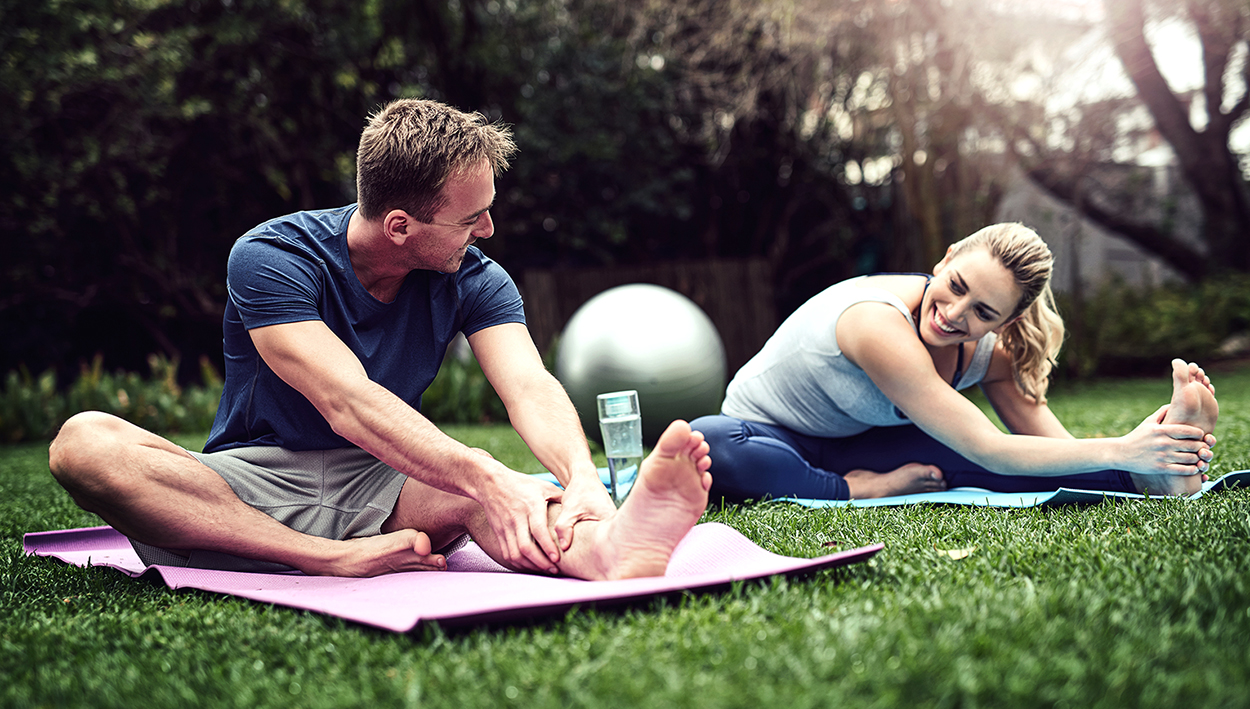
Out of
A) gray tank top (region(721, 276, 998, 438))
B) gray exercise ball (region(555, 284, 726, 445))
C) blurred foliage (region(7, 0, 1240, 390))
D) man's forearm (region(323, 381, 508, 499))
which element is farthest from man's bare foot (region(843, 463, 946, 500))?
blurred foliage (region(7, 0, 1240, 390))

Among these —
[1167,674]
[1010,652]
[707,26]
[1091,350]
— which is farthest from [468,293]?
[1091,350]

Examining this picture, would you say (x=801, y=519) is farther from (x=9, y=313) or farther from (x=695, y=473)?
(x=9, y=313)

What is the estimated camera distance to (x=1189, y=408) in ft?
7.29

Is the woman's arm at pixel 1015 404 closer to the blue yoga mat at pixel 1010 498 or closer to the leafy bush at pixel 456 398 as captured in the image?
the blue yoga mat at pixel 1010 498

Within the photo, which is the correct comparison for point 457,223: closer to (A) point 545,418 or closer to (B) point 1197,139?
(A) point 545,418

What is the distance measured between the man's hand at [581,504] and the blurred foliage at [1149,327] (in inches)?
315

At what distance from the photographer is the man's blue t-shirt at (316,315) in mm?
1892

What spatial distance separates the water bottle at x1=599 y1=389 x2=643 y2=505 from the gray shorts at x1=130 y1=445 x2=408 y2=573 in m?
0.76

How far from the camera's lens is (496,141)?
2025 mm

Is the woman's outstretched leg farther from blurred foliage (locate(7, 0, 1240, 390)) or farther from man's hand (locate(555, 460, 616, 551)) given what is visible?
blurred foliage (locate(7, 0, 1240, 390))

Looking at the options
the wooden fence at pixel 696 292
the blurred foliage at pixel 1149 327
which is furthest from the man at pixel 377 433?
the blurred foliage at pixel 1149 327

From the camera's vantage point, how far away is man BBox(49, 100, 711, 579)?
1760 mm

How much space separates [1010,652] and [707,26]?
25.4 ft

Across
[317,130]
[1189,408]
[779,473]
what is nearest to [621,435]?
[779,473]
